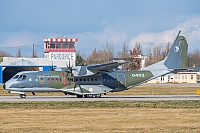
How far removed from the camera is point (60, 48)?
97.4m

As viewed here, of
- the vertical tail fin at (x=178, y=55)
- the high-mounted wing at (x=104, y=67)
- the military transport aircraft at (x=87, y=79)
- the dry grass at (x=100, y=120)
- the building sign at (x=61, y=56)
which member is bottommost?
the dry grass at (x=100, y=120)

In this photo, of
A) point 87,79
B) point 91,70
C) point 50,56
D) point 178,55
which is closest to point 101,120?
point 91,70

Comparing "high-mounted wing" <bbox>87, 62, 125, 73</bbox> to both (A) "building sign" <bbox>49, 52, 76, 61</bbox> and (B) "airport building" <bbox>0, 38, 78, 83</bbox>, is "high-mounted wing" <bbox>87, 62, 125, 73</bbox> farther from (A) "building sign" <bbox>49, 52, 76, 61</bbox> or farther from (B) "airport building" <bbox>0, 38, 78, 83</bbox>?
(A) "building sign" <bbox>49, 52, 76, 61</bbox>

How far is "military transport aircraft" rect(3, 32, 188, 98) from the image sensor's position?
40750mm

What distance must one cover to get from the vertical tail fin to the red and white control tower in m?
53.9

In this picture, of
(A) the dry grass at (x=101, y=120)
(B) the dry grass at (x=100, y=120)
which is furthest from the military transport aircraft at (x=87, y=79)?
(B) the dry grass at (x=100, y=120)

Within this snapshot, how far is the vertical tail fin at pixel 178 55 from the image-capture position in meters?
43.5

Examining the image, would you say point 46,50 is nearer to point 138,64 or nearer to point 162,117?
point 138,64

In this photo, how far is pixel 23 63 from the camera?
97625 mm

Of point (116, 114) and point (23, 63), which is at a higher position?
point (23, 63)

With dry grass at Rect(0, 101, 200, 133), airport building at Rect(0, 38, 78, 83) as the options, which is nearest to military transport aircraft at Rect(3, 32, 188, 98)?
dry grass at Rect(0, 101, 200, 133)

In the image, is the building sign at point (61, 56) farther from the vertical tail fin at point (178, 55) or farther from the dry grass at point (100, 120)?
the dry grass at point (100, 120)

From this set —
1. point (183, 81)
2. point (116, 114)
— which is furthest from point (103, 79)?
point (183, 81)

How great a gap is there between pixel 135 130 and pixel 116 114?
655 cm
